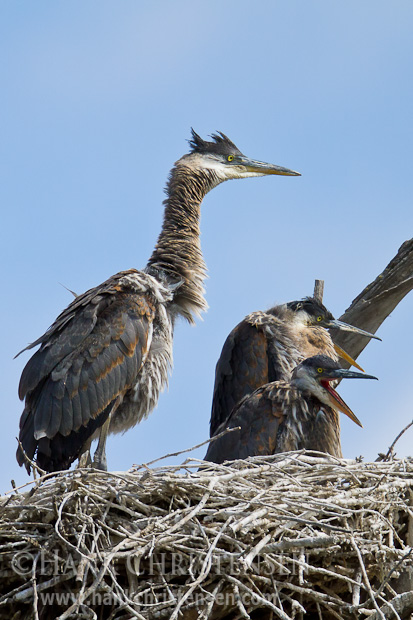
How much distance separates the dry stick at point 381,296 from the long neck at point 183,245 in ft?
4.17

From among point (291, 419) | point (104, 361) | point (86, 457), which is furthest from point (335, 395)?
point (86, 457)

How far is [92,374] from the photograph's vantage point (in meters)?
6.61

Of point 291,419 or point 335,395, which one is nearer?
point 291,419

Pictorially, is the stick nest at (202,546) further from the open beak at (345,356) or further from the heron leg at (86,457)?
the open beak at (345,356)

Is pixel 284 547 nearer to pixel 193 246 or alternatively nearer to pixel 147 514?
pixel 147 514

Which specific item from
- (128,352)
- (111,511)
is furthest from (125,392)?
(111,511)

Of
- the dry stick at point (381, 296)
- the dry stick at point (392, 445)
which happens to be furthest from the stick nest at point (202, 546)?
the dry stick at point (381, 296)

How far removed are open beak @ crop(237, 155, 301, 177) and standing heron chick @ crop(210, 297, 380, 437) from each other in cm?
149

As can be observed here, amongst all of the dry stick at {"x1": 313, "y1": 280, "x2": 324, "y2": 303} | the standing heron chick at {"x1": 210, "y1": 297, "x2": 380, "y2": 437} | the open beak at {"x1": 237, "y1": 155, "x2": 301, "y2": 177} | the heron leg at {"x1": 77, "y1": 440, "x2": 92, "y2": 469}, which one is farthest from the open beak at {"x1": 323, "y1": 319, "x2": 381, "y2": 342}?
the heron leg at {"x1": 77, "y1": 440, "x2": 92, "y2": 469}

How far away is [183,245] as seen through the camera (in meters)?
7.61

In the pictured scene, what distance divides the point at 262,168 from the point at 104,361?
9.51 feet

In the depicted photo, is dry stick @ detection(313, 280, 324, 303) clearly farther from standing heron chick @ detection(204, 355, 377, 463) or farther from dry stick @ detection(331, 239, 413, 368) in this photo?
standing heron chick @ detection(204, 355, 377, 463)

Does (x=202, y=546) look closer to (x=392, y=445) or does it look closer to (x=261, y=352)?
(x=392, y=445)

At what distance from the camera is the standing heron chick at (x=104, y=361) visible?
652 cm
